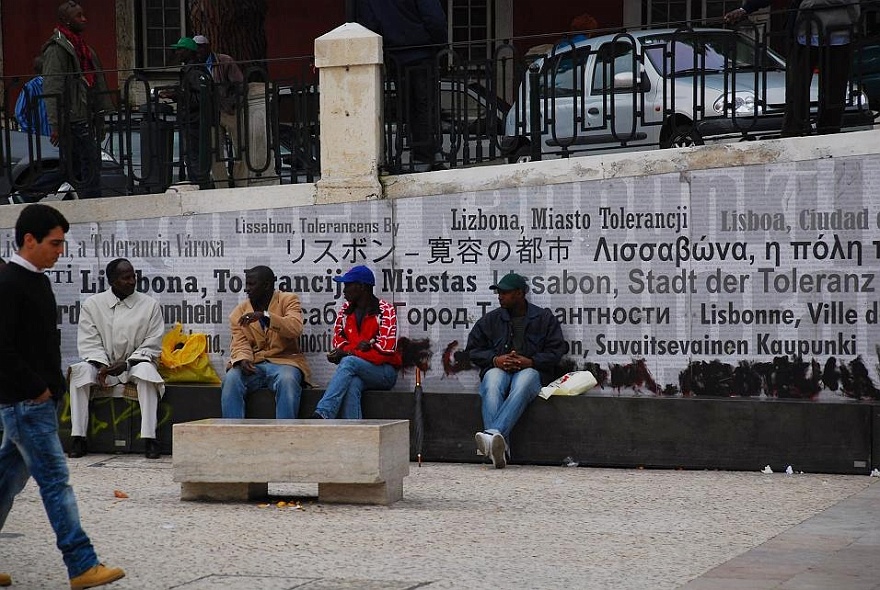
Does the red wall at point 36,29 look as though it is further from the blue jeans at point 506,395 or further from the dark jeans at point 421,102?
the blue jeans at point 506,395

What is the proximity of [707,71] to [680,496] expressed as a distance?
11.7ft

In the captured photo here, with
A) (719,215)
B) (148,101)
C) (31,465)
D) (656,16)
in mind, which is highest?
(656,16)

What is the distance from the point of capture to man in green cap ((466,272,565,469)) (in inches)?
413

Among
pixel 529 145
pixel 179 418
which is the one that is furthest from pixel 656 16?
pixel 179 418

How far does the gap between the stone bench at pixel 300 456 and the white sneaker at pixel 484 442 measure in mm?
1582

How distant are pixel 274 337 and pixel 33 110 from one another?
3310mm

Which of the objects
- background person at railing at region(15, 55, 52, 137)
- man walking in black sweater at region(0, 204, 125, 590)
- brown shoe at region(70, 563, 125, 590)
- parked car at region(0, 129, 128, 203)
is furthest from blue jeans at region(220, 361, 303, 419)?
brown shoe at region(70, 563, 125, 590)

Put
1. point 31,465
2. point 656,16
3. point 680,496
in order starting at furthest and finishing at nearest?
point 656,16
point 680,496
point 31,465

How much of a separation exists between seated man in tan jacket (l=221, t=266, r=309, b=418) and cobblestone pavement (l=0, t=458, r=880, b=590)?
110 cm

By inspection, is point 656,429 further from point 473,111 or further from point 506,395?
point 473,111

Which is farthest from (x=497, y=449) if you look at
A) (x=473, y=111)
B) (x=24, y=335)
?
(x=24, y=335)

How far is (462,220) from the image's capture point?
11266 mm

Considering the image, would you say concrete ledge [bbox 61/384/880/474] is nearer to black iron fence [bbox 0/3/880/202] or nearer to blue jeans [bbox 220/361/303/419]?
blue jeans [bbox 220/361/303/419]

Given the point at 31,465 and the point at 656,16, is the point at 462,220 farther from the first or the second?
the point at 656,16
